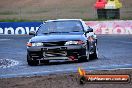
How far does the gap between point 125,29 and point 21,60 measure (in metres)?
19.1

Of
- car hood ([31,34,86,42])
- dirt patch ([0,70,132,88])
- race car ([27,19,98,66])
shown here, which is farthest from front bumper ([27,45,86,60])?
dirt patch ([0,70,132,88])

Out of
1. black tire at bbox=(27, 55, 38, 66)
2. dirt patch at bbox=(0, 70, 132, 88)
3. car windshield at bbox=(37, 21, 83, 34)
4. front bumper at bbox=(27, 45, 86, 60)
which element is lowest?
black tire at bbox=(27, 55, 38, 66)

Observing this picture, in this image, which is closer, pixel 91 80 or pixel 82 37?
pixel 91 80

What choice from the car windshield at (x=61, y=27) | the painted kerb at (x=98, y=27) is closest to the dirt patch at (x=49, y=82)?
the car windshield at (x=61, y=27)

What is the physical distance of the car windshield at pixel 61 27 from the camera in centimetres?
1798

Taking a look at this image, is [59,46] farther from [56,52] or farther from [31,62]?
[31,62]

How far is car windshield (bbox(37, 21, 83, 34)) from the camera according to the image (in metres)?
18.0

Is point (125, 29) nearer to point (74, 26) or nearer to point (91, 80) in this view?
point (74, 26)

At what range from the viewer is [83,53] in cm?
1695

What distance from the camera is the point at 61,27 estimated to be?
18.1m

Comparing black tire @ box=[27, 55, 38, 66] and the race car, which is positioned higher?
the race car

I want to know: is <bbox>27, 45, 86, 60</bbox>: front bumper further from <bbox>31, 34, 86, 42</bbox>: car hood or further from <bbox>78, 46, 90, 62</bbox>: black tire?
<bbox>31, 34, 86, 42</bbox>: car hood

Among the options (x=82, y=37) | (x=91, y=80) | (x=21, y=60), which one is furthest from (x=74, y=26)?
(x=91, y=80)

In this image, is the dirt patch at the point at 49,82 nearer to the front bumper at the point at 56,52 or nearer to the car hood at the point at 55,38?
the front bumper at the point at 56,52
